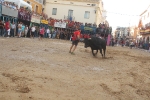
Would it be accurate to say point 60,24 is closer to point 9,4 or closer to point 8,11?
point 9,4

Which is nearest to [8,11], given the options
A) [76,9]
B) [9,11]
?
[9,11]

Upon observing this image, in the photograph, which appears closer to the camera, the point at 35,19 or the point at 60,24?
the point at 35,19

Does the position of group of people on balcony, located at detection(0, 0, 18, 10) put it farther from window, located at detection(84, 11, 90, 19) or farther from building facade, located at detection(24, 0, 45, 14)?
window, located at detection(84, 11, 90, 19)

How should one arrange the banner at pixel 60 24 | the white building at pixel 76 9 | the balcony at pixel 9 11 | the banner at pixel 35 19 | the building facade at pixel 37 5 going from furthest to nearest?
1. the white building at pixel 76 9
2. the building facade at pixel 37 5
3. the banner at pixel 60 24
4. the banner at pixel 35 19
5. the balcony at pixel 9 11

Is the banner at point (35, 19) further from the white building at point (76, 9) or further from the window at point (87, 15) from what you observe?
the window at point (87, 15)

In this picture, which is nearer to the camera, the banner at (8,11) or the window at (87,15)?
the banner at (8,11)

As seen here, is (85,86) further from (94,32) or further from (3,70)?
(94,32)

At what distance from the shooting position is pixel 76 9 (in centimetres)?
4412

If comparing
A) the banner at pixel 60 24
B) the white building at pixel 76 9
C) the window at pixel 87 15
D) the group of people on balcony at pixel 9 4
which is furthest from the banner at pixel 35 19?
the window at pixel 87 15

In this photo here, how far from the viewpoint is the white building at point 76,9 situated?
142ft

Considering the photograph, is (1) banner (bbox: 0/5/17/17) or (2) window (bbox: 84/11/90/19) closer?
(1) banner (bbox: 0/5/17/17)

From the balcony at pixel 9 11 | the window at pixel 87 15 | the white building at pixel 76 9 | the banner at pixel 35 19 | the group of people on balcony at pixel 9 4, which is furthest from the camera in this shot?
the window at pixel 87 15

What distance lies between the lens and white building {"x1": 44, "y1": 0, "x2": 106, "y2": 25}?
142ft

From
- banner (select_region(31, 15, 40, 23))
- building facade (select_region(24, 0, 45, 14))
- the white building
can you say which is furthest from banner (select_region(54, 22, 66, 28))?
the white building
